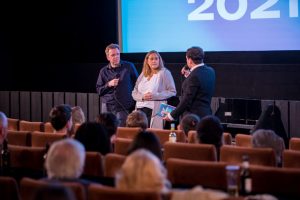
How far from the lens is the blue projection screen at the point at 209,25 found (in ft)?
30.9

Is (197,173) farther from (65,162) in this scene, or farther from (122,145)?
(122,145)

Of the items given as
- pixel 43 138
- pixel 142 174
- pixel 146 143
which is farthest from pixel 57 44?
pixel 142 174

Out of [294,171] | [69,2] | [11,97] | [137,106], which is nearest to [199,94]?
[137,106]

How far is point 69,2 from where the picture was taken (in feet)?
39.0

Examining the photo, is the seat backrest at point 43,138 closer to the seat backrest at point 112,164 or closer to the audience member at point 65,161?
the seat backrest at point 112,164

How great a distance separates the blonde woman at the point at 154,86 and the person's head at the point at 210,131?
112 inches

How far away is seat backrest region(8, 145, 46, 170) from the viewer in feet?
17.1

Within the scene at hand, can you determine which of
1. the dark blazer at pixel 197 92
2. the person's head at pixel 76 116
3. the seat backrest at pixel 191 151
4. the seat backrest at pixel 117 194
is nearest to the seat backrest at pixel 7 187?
the seat backrest at pixel 117 194

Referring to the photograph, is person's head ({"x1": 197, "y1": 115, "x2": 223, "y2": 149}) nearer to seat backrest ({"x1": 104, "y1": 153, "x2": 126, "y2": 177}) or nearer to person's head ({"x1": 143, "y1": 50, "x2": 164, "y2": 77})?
seat backrest ({"x1": 104, "y1": 153, "x2": 126, "y2": 177})

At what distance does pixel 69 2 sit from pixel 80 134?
22.5ft

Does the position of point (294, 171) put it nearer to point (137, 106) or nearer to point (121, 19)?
point (137, 106)

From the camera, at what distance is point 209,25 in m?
10.1

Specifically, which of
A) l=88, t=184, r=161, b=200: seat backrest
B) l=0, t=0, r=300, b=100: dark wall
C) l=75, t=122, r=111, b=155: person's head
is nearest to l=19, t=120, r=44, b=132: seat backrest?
l=75, t=122, r=111, b=155: person's head

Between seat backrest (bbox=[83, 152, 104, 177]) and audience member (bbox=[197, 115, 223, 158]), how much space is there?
3.88 ft
